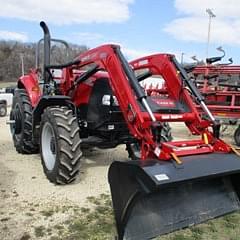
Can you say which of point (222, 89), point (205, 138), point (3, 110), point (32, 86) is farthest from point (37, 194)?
point (3, 110)

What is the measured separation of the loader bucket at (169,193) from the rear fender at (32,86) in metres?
3.40

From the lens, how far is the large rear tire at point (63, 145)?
511cm

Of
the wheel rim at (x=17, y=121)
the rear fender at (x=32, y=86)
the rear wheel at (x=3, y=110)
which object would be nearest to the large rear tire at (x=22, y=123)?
the wheel rim at (x=17, y=121)

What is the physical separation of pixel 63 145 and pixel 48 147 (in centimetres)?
83

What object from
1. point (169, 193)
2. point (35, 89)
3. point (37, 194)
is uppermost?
point (35, 89)

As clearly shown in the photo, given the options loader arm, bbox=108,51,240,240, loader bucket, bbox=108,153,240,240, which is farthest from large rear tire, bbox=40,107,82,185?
loader bucket, bbox=108,153,240,240

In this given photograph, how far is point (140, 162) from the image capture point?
3611 millimetres

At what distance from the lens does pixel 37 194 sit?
197 inches

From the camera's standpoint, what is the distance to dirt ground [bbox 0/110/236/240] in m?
3.98

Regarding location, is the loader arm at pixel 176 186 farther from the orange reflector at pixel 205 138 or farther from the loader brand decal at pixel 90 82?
the loader brand decal at pixel 90 82

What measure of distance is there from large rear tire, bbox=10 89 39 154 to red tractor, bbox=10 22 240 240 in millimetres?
17

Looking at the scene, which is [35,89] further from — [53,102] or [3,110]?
[3,110]

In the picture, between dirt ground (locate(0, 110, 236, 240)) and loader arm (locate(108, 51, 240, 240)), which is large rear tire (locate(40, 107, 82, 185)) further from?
loader arm (locate(108, 51, 240, 240))

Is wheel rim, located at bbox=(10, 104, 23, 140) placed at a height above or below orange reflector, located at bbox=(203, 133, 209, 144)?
below
